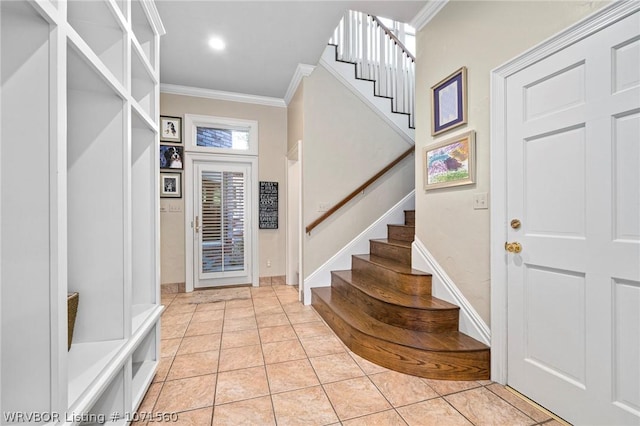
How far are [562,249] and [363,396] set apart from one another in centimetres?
139

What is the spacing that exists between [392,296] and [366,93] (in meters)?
2.60

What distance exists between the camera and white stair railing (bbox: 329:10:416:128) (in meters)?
3.66

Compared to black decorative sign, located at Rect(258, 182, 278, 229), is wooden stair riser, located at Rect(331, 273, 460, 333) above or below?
below

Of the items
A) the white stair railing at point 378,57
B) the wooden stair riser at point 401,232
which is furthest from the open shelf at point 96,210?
the white stair railing at point 378,57

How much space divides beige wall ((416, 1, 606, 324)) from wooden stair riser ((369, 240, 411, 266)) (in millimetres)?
368

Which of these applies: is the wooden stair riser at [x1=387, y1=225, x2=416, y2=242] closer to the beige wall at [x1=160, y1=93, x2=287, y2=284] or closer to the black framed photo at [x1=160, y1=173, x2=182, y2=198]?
the beige wall at [x1=160, y1=93, x2=287, y2=284]

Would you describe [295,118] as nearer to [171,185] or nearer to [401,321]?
[171,185]

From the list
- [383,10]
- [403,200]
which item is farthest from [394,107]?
[383,10]

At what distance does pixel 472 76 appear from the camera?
201 cm

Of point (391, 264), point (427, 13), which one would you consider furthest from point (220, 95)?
point (391, 264)

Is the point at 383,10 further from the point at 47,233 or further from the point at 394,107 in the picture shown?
the point at 47,233

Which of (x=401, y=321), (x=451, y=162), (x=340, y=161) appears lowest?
(x=401, y=321)

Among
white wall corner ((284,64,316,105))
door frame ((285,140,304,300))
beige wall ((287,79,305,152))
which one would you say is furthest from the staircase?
white wall corner ((284,64,316,105))

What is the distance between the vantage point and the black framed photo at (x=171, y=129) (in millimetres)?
3865
